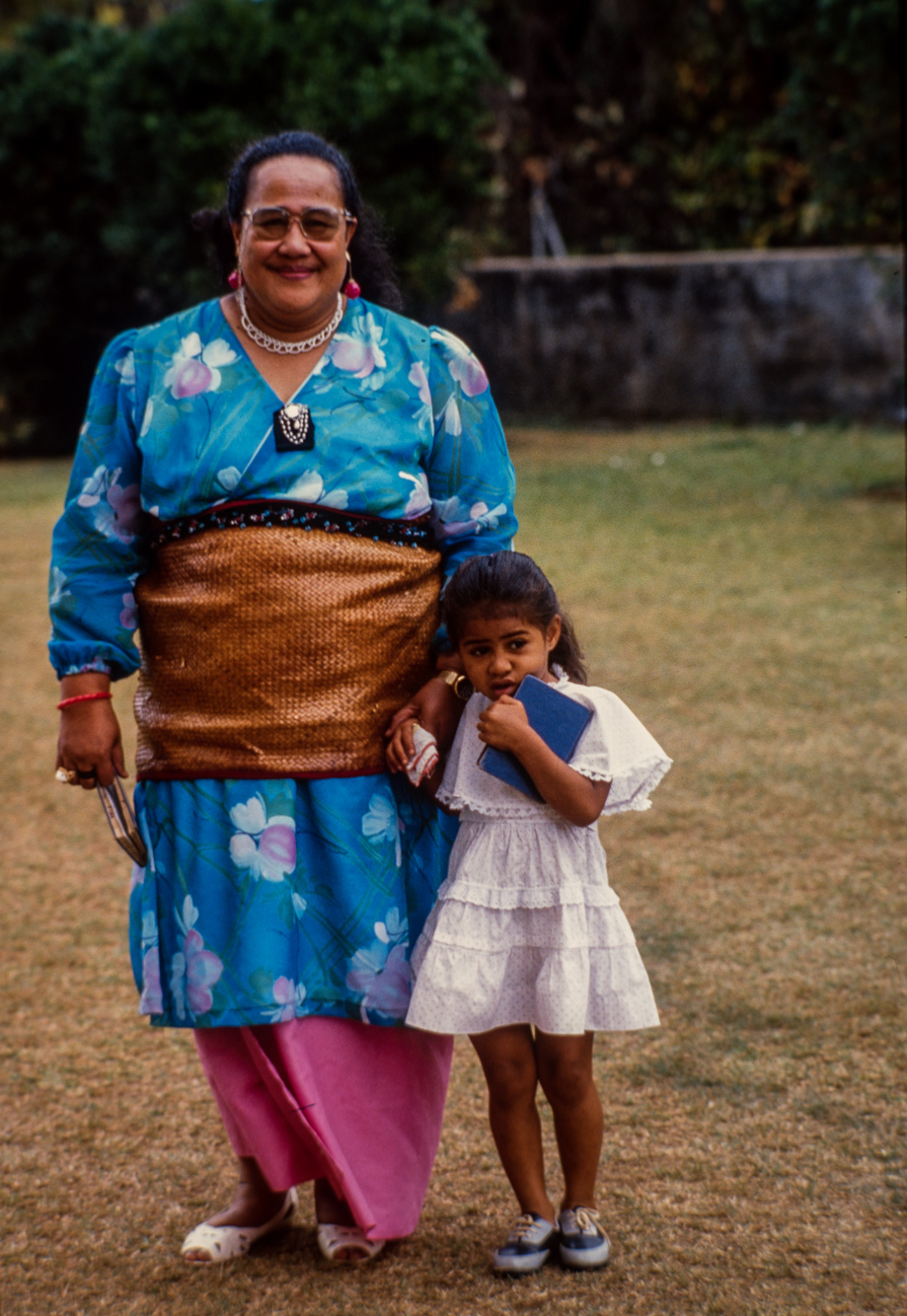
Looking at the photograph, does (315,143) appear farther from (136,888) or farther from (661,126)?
(661,126)

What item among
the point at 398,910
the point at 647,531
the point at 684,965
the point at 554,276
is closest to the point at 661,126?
the point at 554,276

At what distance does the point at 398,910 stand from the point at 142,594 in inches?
27.4

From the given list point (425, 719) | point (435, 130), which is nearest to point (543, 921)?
point (425, 719)

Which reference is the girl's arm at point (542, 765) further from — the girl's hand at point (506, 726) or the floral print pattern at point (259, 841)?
the floral print pattern at point (259, 841)

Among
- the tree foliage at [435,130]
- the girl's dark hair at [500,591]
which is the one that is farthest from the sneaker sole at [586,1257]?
the tree foliage at [435,130]

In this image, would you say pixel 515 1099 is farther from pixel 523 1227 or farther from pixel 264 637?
pixel 264 637

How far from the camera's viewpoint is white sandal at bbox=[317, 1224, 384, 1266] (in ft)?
8.99

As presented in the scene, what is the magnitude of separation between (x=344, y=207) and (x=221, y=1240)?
1799mm

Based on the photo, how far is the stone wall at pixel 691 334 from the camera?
13.6 meters

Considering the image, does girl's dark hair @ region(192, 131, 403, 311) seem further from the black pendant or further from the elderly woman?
the black pendant

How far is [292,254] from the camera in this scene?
101 inches

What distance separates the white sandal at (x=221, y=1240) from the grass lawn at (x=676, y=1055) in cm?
4

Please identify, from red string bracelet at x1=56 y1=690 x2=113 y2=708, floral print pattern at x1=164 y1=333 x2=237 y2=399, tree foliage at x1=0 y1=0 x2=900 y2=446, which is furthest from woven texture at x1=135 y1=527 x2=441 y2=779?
tree foliage at x1=0 y1=0 x2=900 y2=446

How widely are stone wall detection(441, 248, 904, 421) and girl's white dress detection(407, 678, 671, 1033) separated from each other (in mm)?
10538
